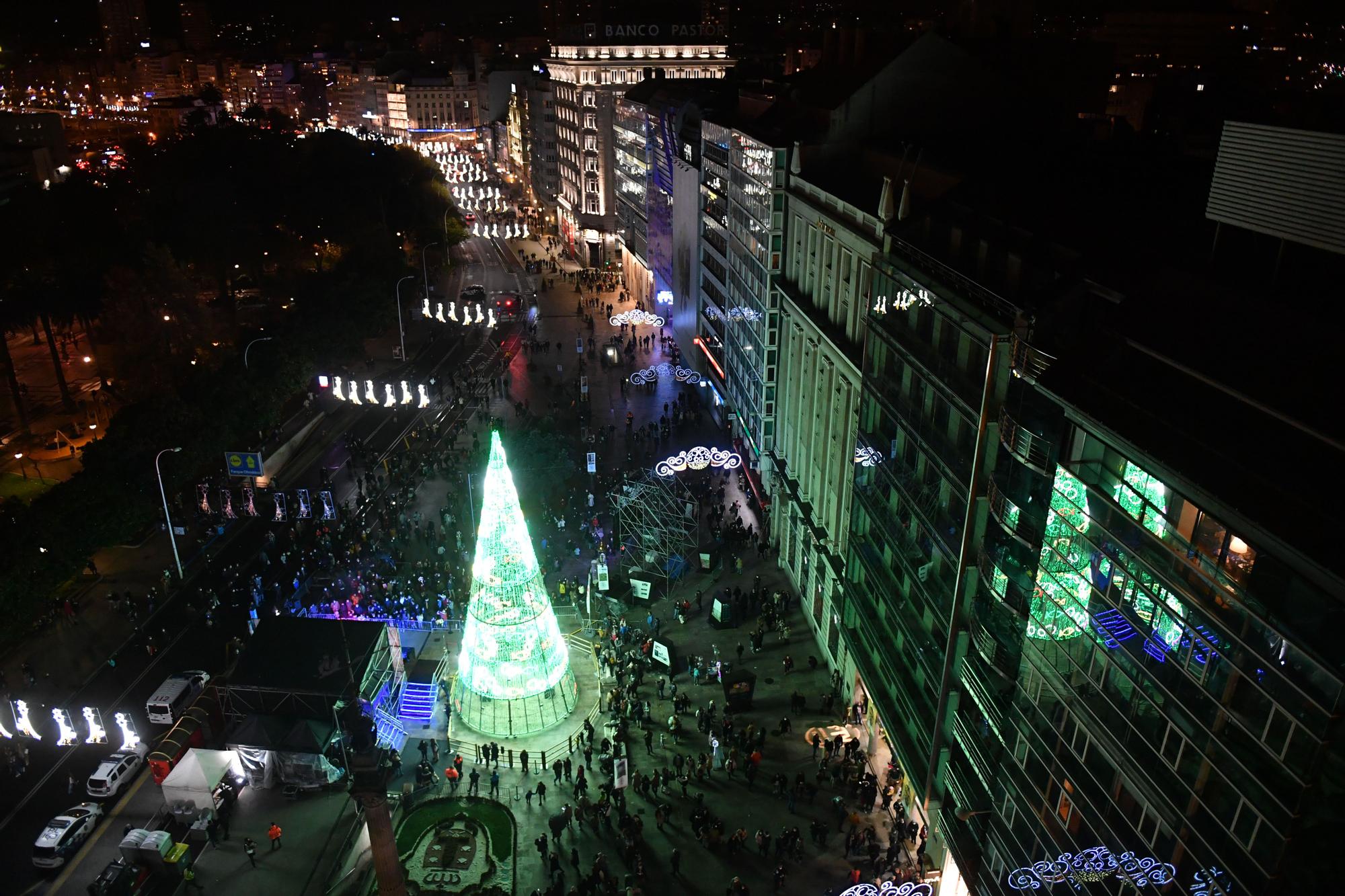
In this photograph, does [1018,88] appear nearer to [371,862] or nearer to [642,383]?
[642,383]

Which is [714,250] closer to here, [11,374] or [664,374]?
[664,374]

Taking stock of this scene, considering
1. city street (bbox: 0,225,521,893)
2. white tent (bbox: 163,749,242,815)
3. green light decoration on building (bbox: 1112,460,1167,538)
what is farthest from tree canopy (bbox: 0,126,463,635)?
green light decoration on building (bbox: 1112,460,1167,538)

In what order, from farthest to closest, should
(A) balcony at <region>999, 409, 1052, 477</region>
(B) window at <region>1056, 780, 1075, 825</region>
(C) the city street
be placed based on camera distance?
(C) the city street < (A) balcony at <region>999, 409, 1052, 477</region> < (B) window at <region>1056, 780, 1075, 825</region>

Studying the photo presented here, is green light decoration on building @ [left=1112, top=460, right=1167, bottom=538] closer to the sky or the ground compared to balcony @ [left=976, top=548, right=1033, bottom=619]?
closer to the sky

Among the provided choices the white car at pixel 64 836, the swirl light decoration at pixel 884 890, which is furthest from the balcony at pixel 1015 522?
the white car at pixel 64 836

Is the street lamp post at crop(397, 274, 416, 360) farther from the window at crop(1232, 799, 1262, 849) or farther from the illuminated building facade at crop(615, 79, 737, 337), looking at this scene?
the window at crop(1232, 799, 1262, 849)

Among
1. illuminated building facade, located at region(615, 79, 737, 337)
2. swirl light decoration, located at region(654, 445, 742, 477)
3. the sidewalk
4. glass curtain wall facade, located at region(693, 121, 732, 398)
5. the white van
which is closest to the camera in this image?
the white van
